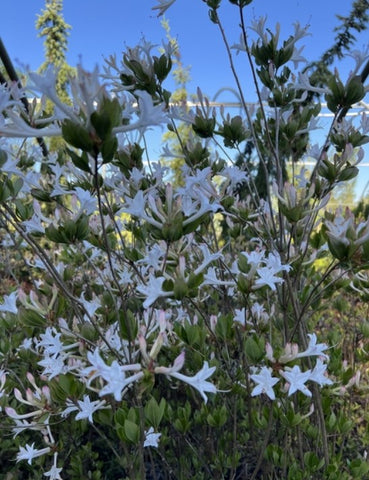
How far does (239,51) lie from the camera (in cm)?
98

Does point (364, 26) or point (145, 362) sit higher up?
point (364, 26)

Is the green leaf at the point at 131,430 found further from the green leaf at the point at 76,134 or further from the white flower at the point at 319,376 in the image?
the green leaf at the point at 76,134

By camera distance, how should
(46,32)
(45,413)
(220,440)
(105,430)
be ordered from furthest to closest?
(46,32), (105,430), (220,440), (45,413)

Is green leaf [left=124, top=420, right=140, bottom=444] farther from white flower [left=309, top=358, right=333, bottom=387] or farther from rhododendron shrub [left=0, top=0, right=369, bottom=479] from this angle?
white flower [left=309, top=358, right=333, bottom=387]

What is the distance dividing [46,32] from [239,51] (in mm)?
10010

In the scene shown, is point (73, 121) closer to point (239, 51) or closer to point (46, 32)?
point (239, 51)

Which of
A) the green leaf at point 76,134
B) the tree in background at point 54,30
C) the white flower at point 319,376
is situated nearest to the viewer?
the green leaf at point 76,134

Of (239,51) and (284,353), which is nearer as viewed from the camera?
(284,353)

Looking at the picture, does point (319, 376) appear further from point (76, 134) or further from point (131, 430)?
point (76, 134)

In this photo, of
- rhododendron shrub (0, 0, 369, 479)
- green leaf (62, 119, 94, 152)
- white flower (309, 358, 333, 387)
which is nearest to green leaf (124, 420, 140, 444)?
rhododendron shrub (0, 0, 369, 479)

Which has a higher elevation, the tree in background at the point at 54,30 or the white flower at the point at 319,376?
the tree in background at the point at 54,30

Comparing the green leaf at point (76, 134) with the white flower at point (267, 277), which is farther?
the white flower at point (267, 277)

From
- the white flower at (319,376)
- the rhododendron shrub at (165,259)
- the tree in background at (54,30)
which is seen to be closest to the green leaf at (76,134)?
the rhododendron shrub at (165,259)

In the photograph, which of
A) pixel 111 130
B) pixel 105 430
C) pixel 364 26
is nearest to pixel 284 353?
pixel 111 130
